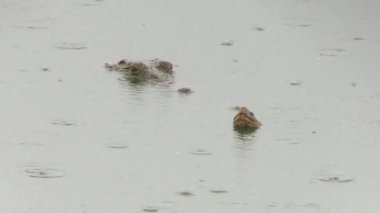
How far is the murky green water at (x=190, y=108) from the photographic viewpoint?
3.82 m

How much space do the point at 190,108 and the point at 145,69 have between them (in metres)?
0.42

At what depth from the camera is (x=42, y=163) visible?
3961 mm

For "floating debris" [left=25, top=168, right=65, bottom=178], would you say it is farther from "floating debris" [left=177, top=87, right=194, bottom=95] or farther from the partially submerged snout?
"floating debris" [left=177, top=87, right=194, bottom=95]

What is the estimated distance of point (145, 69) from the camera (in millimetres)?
4906

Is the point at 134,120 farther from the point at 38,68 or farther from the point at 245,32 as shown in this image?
the point at 245,32

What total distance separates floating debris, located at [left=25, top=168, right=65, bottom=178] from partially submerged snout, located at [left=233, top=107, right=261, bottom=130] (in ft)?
2.24

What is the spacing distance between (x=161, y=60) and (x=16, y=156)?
112 centimetres

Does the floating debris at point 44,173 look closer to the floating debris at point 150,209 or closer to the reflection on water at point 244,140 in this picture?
the floating debris at point 150,209

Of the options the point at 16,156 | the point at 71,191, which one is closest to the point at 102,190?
the point at 71,191

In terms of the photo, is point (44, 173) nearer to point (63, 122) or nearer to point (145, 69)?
point (63, 122)

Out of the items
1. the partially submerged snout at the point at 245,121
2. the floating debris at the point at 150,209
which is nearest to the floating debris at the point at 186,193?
the floating debris at the point at 150,209

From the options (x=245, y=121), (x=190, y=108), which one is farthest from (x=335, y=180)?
(x=190, y=108)

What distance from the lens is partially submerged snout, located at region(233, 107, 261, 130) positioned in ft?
14.3

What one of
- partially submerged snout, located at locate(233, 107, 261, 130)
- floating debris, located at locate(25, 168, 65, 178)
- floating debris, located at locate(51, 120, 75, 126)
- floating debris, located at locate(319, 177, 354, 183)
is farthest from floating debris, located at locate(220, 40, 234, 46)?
floating debris, located at locate(25, 168, 65, 178)
